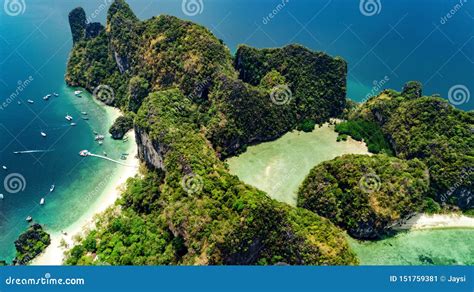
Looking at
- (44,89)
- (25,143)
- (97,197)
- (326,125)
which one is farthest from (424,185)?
(44,89)

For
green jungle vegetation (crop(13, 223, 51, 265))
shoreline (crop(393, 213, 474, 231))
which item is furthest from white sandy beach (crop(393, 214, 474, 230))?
green jungle vegetation (crop(13, 223, 51, 265))

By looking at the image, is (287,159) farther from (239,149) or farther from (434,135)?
(434,135)

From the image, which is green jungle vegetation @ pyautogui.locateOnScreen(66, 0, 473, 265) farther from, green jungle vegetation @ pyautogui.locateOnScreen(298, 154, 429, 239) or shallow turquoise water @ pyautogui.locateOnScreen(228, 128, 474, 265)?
shallow turquoise water @ pyautogui.locateOnScreen(228, 128, 474, 265)

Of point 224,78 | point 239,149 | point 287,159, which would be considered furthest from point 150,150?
point 287,159

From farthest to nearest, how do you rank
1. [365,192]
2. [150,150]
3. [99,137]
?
[99,137]
[150,150]
[365,192]

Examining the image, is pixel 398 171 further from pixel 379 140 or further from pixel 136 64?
pixel 136 64

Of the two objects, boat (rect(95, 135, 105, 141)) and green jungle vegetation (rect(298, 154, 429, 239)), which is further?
boat (rect(95, 135, 105, 141))

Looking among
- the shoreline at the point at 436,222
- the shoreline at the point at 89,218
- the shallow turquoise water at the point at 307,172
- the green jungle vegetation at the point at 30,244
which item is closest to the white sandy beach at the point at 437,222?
the shoreline at the point at 436,222

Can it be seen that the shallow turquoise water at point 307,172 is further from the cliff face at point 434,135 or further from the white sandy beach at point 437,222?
the cliff face at point 434,135
